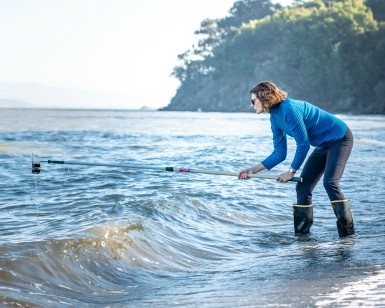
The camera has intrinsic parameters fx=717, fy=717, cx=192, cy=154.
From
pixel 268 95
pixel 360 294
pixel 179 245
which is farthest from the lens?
pixel 179 245

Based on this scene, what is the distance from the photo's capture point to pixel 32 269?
6.68 meters

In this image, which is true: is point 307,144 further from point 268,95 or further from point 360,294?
point 360,294

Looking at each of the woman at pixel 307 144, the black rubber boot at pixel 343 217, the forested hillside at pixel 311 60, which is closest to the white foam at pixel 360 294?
the woman at pixel 307 144

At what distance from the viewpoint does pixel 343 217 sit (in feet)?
26.1

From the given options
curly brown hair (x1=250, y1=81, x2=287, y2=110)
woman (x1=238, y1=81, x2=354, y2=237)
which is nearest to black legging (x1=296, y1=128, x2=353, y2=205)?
woman (x1=238, y1=81, x2=354, y2=237)

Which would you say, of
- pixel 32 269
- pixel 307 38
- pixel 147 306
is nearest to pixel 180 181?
pixel 32 269

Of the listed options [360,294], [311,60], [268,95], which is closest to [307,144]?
[268,95]

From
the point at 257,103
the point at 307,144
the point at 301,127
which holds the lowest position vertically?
the point at 307,144

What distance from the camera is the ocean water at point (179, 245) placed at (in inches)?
225

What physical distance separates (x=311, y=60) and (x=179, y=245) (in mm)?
86218

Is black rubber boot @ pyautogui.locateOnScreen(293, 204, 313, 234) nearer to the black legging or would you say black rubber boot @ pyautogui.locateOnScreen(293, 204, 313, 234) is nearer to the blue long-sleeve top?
the black legging

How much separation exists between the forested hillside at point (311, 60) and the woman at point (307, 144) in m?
70.1

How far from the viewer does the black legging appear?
25.3 feet

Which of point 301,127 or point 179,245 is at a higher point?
point 301,127
